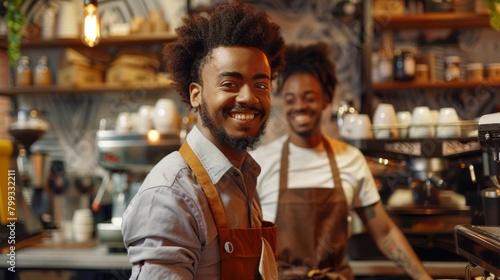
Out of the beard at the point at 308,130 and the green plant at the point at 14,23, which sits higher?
the green plant at the point at 14,23

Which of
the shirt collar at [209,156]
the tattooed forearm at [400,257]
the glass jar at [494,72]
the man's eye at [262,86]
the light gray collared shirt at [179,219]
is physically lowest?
the tattooed forearm at [400,257]

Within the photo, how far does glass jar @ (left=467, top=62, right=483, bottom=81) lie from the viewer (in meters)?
3.18

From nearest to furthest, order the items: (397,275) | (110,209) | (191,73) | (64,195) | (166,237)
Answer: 1. (166,237)
2. (191,73)
3. (397,275)
4. (110,209)
5. (64,195)

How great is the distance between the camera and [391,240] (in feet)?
7.19

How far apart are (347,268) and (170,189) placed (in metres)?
1.33

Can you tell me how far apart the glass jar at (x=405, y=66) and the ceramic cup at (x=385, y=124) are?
463mm

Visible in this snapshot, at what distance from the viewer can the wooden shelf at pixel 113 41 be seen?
3.30 metres

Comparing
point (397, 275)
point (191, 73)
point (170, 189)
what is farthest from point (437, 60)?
point (170, 189)

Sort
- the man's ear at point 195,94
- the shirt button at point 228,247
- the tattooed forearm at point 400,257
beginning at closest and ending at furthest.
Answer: the shirt button at point 228,247, the man's ear at point 195,94, the tattooed forearm at point 400,257

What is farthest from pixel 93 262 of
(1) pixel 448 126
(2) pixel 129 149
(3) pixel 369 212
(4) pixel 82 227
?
(1) pixel 448 126

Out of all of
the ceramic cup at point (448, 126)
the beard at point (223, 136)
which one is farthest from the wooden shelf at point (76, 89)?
the beard at point (223, 136)

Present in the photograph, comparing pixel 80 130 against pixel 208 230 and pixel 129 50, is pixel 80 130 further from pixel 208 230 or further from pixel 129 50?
pixel 208 230

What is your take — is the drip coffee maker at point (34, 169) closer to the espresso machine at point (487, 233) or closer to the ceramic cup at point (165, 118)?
the ceramic cup at point (165, 118)

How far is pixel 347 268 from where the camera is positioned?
7.53 feet
